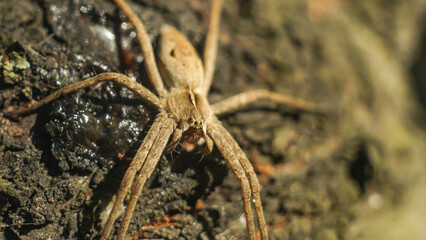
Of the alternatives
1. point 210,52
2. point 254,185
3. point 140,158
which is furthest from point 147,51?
point 254,185

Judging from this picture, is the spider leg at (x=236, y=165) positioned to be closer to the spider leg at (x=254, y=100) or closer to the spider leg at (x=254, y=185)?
the spider leg at (x=254, y=185)

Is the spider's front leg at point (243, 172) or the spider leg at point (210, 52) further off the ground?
the spider leg at point (210, 52)

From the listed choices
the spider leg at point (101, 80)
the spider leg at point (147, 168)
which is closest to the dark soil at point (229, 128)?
the spider leg at point (101, 80)

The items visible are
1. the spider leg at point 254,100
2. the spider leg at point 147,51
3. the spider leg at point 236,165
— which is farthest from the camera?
the spider leg at point 254,100

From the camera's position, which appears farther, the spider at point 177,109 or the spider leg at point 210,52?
the spider leg at point 210,52

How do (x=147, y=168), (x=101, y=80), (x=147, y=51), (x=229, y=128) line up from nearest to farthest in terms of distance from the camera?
(x=147, y=168)
(x=101, y=80)
(x=147, y=51)
(x=229, y=128)

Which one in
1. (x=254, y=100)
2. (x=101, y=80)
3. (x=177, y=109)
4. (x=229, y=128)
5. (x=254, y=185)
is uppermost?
(x=254, y=100)

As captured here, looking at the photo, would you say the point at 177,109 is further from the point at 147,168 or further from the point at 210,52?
the point at 210,52
